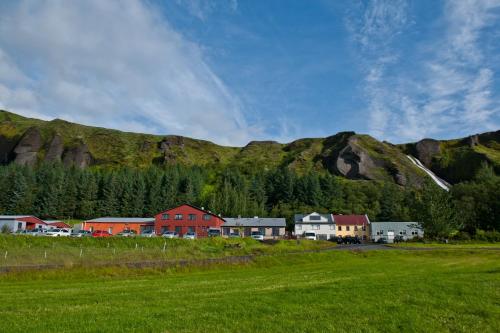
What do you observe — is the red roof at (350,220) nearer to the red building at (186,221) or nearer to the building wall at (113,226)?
the red building at (186,221)

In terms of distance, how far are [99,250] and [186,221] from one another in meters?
50.6

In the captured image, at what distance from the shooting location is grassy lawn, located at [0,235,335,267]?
33.1 m

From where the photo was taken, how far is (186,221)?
3725 inches

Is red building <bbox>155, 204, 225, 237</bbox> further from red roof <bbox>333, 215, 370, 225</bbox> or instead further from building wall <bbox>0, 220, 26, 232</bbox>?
red roof <bbox>333, 215, 370, 225</bbox>

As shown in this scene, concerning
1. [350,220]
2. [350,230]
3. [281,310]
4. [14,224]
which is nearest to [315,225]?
[350,230]

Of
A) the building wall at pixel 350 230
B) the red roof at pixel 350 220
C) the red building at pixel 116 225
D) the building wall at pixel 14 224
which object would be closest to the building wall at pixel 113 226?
the red building at pixel 116 225

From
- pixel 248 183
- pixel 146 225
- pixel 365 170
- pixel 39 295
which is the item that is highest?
pixel 365 170

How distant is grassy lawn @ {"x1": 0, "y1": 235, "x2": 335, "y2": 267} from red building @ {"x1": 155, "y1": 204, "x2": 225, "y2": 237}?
31868 mm

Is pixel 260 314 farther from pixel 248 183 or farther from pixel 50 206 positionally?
pixel 248 183

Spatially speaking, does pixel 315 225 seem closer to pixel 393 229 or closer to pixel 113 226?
pixel 393 229

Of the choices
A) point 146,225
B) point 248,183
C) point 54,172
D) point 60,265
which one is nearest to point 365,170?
point 248,183

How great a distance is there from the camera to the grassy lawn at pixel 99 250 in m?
33.1

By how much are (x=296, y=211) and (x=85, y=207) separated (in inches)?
2919

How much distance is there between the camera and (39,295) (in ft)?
55.1
